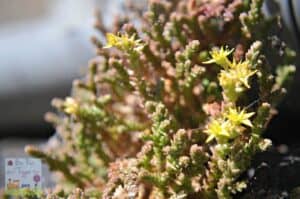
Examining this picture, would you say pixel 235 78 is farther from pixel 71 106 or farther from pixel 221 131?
pixel 71 106

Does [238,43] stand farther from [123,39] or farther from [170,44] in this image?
[123,39]

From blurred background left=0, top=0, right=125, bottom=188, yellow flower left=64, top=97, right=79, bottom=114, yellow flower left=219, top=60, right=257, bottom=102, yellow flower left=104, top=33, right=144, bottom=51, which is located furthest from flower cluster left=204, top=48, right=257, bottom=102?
blurred background left=0, top=0, right=125, bottom=188

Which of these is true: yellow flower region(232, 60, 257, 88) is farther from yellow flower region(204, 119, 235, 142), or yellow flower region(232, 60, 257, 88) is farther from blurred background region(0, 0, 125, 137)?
blurred background region(0, 0, 125, 137)

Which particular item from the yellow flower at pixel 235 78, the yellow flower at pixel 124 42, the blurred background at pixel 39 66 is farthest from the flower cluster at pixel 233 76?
the blurred background at pixel 39 66

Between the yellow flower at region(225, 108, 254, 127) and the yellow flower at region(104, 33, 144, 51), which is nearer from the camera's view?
the yellow flower at region(225, 108, 254, 127)

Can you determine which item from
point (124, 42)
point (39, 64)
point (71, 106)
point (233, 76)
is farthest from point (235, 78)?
point (39, 64)

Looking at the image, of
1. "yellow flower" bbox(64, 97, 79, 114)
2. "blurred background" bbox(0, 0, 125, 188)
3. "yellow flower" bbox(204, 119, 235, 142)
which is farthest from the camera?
"blurred background" bbox(0, 0, 125, 188)
